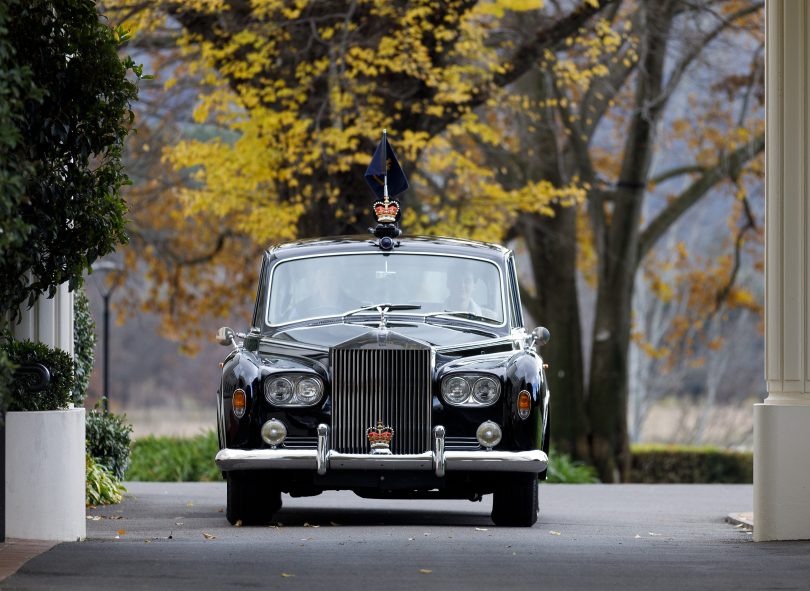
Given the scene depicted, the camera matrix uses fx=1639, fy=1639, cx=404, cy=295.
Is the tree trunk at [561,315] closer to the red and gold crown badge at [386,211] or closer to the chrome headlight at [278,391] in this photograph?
the red and gold crown badge at [386,211]

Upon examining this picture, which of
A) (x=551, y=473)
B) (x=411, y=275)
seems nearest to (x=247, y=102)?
(x=551, y=473)

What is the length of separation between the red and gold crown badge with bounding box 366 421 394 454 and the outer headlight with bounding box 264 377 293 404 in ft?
2.03

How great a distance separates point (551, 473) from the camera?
77.5 feet

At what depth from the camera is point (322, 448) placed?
1131 cm

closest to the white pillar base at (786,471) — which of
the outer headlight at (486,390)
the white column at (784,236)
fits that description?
the white column at (784,236)

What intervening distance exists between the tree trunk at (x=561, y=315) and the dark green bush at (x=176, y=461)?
21.9ft

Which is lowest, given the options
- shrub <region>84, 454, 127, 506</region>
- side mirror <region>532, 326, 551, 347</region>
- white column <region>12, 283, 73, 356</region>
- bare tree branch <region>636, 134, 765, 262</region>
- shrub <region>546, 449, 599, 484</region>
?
shrub <region>546, 449, 599, 484</region>

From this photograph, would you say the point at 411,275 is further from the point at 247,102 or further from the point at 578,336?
the point at 578,336

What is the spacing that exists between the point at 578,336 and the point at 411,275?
15891 millimetres

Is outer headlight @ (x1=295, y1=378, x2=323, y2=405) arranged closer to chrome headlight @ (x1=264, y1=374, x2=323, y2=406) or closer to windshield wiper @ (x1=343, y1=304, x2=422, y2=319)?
chrome headlight @ (x1=264, y1=374, x2=323, y2=406)

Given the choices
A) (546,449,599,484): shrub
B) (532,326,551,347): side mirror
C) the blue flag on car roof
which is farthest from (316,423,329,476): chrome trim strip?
(546,449,599,484): shrub

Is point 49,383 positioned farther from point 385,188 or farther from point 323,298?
point 385,188

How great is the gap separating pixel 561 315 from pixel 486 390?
674 inches

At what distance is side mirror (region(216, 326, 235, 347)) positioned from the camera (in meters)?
12.4
